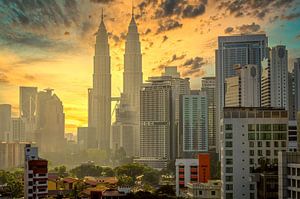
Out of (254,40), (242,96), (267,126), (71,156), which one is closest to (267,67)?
(242,96)

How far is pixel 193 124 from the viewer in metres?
47.0

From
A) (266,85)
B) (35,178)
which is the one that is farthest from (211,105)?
(35,178)

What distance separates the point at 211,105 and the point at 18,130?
21760 mm

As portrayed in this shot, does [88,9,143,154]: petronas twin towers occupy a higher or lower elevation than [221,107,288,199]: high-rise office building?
higher

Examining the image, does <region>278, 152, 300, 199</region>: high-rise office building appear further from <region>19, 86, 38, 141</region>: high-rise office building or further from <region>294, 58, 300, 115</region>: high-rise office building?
<region>19, 86, 38, 141</region>: high-rise office building

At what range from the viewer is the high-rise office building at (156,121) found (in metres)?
48.4

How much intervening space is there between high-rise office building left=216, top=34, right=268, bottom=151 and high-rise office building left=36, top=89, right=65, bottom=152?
19244 millimetres

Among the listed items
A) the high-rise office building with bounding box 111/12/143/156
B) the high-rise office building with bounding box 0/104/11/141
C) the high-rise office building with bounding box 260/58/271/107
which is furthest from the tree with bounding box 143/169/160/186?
the high-rise office building with bounding box 111/12/143/156

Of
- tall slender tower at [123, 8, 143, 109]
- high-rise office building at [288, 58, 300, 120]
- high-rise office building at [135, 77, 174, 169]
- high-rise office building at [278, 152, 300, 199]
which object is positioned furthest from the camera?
tall slender tower at [123, 8, 143, 109]

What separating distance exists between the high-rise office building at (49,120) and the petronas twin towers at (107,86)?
4.37m

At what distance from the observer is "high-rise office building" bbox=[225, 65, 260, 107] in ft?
122

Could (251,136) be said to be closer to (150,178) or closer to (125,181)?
(125,181)

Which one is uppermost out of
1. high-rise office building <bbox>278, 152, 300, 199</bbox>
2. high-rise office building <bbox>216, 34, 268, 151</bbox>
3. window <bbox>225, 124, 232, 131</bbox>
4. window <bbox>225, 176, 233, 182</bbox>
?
high-rise office building <bbox>216, 34, 268, 151</bbox>

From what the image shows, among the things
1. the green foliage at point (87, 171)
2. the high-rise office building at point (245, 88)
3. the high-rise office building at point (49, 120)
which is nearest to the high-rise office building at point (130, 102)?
the high-rise office building at point (49, 120)
